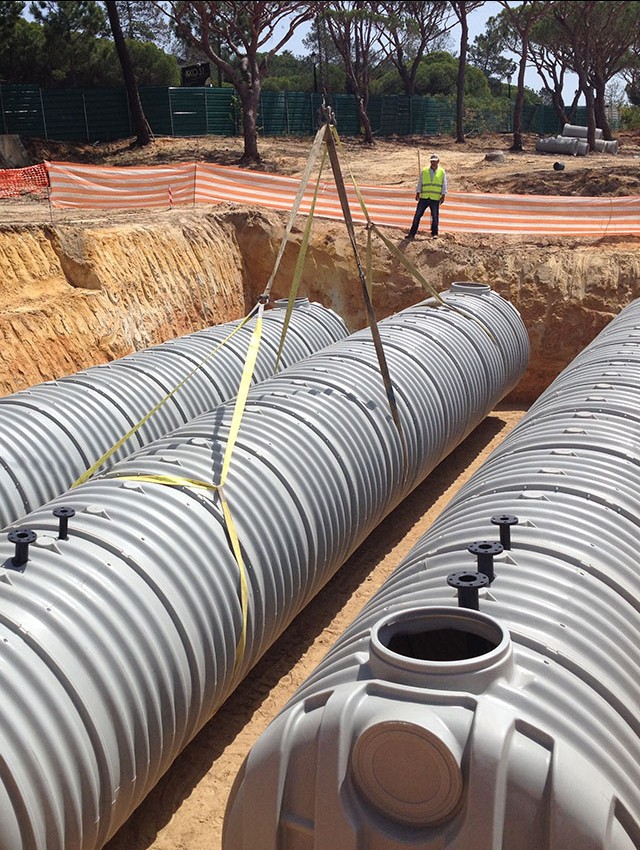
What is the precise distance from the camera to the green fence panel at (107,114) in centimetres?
3456

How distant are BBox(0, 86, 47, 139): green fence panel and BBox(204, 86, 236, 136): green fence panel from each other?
725 cm

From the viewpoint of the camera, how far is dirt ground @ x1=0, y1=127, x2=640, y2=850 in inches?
262

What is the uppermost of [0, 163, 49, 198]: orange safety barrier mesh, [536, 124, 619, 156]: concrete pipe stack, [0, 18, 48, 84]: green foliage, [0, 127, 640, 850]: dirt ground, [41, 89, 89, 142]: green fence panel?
[0, 18, 48, 84]: green foliage

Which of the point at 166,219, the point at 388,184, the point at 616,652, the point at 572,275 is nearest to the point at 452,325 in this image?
the point at 572,275

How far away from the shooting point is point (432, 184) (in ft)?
58.4

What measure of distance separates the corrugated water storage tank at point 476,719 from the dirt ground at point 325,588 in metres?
2.51

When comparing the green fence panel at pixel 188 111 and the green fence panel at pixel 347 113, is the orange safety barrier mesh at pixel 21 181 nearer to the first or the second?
the green fence panel at pixel 188 111

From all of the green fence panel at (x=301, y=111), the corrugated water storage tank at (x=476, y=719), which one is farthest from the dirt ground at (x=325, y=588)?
the green fence panel at (x=301, y=111)

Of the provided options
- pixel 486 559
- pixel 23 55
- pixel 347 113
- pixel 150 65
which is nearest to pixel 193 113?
pixel 23 55

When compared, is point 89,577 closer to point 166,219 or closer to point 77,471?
point 77,471

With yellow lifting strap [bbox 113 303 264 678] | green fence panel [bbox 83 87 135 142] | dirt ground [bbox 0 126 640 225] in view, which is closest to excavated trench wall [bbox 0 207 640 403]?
dirt ground [bbox 0 126 640 225]

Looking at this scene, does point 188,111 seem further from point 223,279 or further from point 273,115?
point 223,279

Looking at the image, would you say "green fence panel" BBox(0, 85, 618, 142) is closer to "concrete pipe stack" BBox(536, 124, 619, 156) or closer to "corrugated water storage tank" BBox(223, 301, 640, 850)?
"concrete pipe stack" BBox(536, 124, 619, 156)

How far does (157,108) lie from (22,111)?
5960 millimetres
